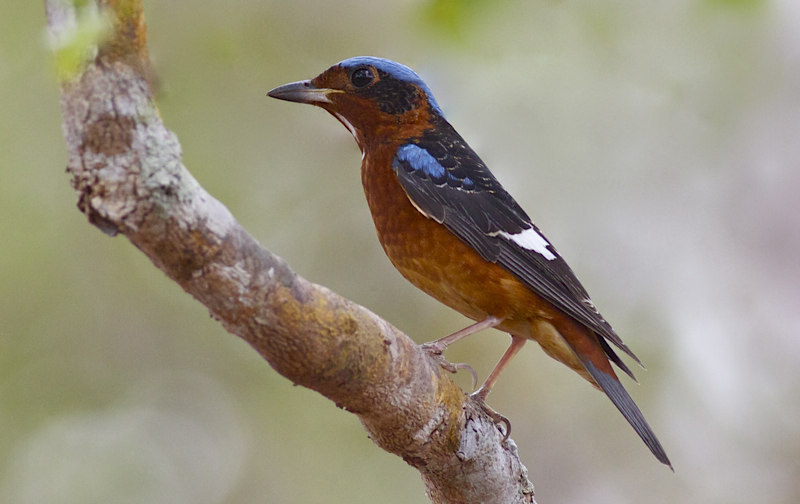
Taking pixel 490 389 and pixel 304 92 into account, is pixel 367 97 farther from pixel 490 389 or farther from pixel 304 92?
pixel 490 389

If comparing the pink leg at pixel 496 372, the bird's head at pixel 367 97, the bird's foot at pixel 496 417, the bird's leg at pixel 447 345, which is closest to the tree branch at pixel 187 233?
the bird's leg at pixel 447 345

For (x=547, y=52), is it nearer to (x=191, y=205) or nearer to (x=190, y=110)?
(x=190, y=110)

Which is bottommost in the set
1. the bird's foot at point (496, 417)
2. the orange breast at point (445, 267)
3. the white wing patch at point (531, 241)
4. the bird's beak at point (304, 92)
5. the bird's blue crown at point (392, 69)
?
the bird's foot at point (496, 417)

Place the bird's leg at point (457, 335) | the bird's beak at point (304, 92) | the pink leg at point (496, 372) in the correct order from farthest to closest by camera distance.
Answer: the bird's beak at point (304, 92), the pink leg at point (496, 372), the bird's leg at point (457, 335)

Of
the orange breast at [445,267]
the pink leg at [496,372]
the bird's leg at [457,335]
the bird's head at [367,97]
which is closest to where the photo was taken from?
the bird's leg at [457,335]

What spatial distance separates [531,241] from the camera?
4.21 m

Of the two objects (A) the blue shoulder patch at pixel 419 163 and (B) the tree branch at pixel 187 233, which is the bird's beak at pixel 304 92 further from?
(B) the tree branch at pixel 187 233

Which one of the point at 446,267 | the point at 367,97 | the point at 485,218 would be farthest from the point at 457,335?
the point at 367,97

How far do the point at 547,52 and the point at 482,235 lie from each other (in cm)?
285

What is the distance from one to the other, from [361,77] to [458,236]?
104 cm

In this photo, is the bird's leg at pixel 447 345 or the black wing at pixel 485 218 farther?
the black wing at pixel 485 218

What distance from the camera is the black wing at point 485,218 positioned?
3.93 metres

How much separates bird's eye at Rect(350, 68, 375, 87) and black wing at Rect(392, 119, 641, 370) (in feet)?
1.31

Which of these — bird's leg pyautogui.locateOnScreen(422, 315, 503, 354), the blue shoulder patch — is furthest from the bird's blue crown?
bird's leg pyautogui.locateOnScreen(422, 315, 503, 354)
